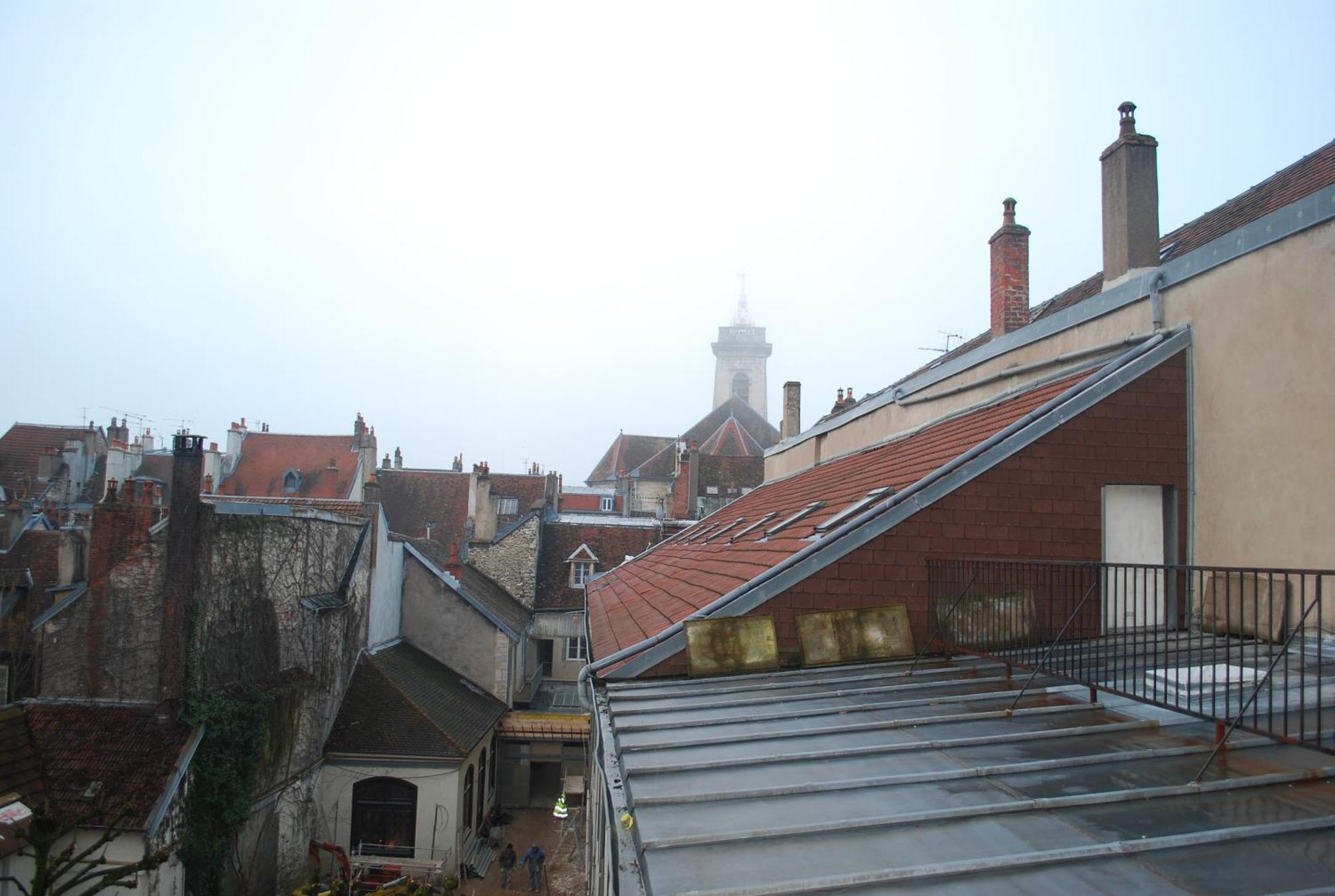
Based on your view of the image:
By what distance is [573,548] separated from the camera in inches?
1352

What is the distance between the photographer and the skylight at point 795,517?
10.6 metres

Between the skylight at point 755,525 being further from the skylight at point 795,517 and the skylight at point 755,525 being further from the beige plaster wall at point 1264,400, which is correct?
the beige plaster wall at point 1264,400

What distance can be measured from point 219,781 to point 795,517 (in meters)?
11.5

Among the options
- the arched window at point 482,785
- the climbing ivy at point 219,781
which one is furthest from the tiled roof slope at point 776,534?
the arched window at point 482,785

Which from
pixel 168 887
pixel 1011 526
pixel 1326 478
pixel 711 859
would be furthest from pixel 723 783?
pixel 168 887

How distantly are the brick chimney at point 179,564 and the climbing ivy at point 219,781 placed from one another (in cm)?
65

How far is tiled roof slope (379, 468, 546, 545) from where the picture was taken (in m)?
48.2

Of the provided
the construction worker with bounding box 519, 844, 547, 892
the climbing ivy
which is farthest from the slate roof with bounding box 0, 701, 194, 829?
the construction worker with bounding box 519, 844, 547, 892

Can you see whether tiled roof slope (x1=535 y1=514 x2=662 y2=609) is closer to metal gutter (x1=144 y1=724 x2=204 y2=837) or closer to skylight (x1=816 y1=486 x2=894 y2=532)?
metal gutter (x1=144 y1=724 x2=204 y2=837)

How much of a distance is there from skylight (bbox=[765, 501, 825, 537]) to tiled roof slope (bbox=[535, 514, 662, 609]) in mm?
21784

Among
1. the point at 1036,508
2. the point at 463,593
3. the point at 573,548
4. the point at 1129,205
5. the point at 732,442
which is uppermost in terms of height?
the point at 732,442

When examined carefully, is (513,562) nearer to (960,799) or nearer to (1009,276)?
(1009,276)

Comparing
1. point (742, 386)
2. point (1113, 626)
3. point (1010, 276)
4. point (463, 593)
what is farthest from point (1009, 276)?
point (742, 386)

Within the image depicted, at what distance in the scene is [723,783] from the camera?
4.81 meters
